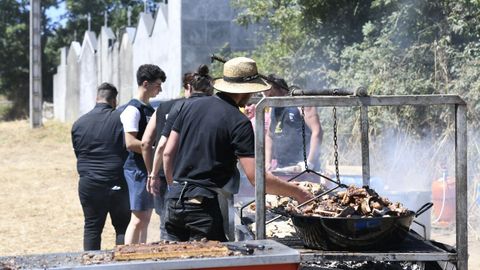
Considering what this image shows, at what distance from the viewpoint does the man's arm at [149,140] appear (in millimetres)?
5719

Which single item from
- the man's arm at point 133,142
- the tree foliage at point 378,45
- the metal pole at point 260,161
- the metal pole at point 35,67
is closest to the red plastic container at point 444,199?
the tree foliage at point 378,45

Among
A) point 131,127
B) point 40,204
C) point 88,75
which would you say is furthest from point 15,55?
point 131,127

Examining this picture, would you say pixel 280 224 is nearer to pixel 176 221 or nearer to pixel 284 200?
pixel 284 200

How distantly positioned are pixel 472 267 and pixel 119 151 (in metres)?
3.35

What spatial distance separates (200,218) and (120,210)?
7.86 feet

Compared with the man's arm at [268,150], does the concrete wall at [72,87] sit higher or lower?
higher

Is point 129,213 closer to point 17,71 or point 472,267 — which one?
point 472,267

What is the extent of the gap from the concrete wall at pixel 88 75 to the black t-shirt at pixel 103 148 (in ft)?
81.6

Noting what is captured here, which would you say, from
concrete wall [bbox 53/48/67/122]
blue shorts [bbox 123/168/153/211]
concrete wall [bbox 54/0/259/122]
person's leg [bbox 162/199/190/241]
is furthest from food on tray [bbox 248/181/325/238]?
concrete wall [bbox 53/48/67/122]

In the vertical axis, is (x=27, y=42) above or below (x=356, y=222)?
above

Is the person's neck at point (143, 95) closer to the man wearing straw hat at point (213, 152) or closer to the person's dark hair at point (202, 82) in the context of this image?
the person's dark hair at point (202, 82)

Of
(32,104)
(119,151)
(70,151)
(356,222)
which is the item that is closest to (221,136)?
(356,222)

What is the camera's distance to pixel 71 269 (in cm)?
277

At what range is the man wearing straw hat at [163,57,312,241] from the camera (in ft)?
12.3
